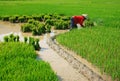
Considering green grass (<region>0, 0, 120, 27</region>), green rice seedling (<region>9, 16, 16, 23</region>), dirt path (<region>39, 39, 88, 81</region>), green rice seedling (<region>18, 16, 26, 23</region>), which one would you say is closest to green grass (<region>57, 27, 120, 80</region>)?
dirt path (<region>39, 39, 88, 81</region>)

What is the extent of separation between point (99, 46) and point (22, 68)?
3680 mm

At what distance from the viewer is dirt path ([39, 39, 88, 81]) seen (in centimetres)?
819

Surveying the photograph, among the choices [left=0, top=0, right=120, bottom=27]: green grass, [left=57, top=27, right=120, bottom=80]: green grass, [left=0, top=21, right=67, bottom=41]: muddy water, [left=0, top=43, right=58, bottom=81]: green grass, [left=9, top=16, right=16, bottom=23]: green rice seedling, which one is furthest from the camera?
[left=9, top=16, right=16, bottom=23]: green rice seedling

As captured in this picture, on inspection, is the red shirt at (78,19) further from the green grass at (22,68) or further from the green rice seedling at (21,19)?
the green rice seedling at (21,19)

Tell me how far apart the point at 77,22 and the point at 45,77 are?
830cm

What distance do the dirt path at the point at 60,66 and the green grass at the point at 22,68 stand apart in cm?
77

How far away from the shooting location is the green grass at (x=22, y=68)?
655cm

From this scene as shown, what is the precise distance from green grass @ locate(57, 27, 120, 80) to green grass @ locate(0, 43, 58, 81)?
61.5 inches

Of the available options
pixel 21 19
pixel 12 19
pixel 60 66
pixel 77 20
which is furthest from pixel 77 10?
pixel 60 66

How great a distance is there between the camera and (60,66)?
9.22 m

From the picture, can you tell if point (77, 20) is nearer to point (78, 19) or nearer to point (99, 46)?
point (78, 19)

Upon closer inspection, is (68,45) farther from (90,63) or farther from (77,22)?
(77,22)

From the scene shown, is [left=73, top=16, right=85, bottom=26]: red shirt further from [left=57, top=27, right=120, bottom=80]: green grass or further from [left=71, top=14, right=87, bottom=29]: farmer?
[left=57, top=27, right=120, bottom=80]: green grass

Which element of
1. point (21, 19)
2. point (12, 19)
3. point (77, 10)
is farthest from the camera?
point (77, 10)
